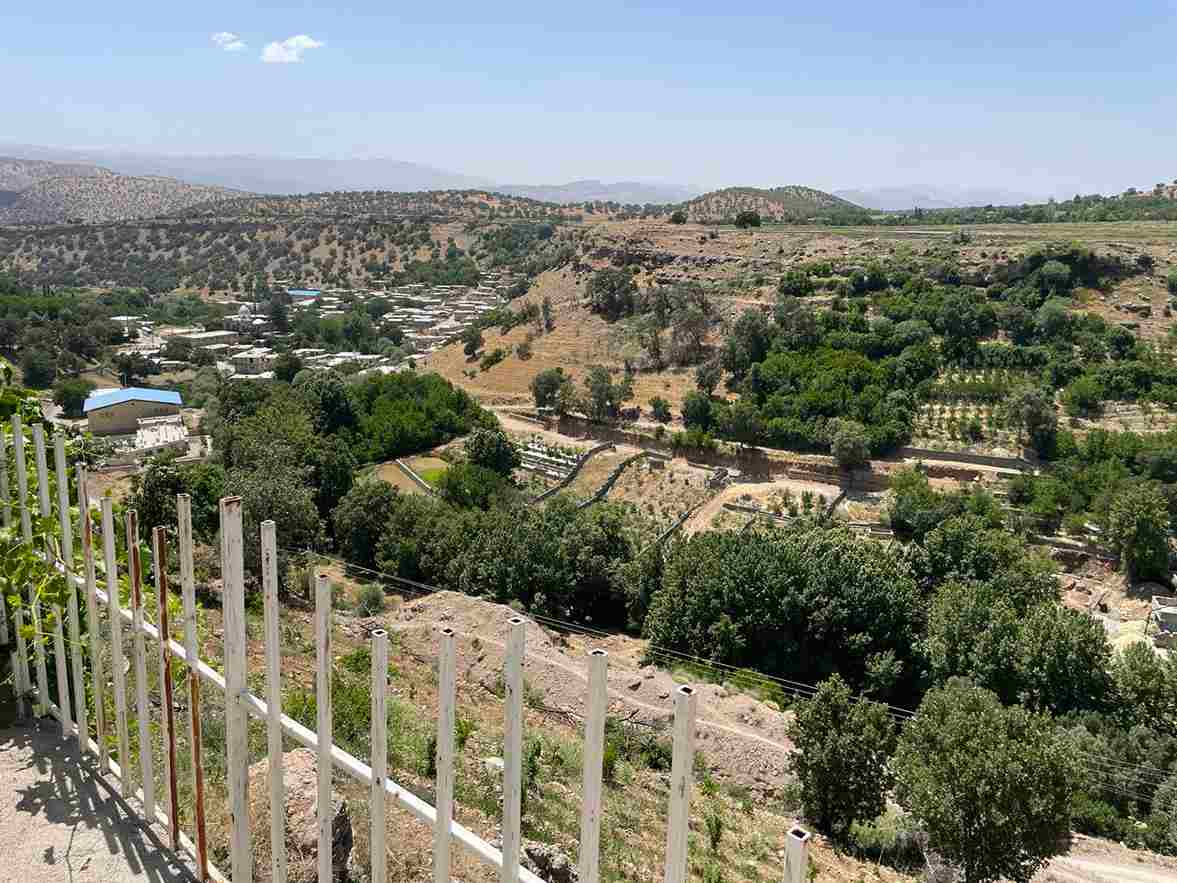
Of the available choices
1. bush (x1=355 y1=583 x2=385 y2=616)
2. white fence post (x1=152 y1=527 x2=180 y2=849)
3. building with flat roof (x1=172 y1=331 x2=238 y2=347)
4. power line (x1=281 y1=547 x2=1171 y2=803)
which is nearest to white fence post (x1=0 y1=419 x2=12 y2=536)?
white fence post (x1=152 y1=527 x2=180 y2=849)

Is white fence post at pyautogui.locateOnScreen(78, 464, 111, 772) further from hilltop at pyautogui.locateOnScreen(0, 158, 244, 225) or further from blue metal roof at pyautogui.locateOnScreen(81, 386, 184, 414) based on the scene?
hilltop at pyautogui.locateOnScreen(0, 158, 244, 225)

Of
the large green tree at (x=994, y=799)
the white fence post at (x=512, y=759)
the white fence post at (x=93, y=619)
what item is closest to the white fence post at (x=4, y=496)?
the white fence post at (x=93, y=619)

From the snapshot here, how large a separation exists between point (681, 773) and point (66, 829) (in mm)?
3703

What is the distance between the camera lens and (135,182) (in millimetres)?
157750

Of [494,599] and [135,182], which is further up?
[135,182]

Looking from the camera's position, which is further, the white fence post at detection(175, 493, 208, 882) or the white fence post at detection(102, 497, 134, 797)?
the white fence post at detection(102, 497, 134, 797)

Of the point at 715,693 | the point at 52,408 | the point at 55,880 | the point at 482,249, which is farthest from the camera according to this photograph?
the point at 482,249

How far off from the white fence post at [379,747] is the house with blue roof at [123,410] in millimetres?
43009

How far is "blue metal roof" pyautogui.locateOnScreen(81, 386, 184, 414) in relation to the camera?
41.9 metres

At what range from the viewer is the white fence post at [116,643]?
4.23 meters

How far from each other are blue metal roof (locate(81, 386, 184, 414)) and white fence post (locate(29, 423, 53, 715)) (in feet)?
136

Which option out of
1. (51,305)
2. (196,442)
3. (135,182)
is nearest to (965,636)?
(196,442)

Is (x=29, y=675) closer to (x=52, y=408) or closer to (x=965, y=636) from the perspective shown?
(x=965, y=636)

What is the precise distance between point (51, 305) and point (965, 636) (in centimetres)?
6163
